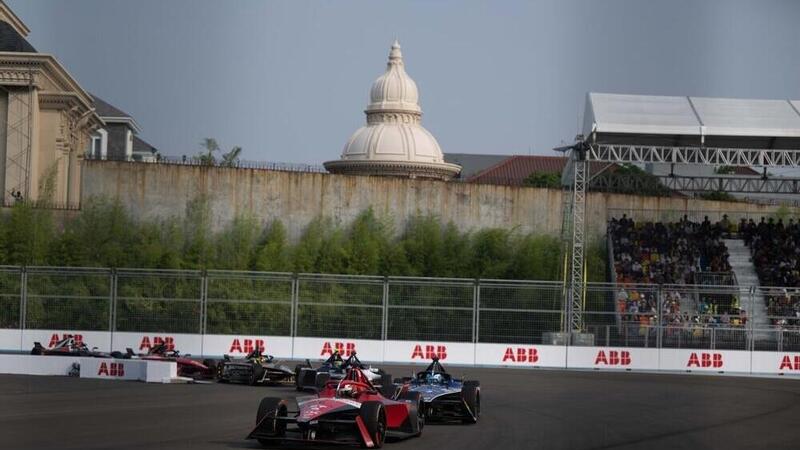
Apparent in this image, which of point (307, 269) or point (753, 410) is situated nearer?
point (753, 410)

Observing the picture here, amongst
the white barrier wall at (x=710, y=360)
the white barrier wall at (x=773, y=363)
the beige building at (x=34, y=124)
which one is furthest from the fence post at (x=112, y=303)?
the white barrier wall at (x=773, y=363)

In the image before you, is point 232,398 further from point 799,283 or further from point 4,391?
point 799,283

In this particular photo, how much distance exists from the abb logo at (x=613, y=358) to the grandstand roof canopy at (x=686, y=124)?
7.14m

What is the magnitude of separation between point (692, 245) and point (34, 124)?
24735 mm

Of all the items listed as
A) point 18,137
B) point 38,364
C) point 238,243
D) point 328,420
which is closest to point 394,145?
point 238,243

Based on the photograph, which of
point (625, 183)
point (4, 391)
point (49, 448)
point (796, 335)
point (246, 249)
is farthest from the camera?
point (625, 183)

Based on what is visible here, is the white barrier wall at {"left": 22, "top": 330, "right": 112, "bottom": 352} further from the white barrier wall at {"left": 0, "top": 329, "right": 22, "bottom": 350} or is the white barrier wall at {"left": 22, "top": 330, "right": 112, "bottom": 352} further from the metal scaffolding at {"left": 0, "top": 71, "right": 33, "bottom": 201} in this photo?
the metal scaffolding at {"left": 0, "top": 71, "right": 33, "bottom": 201}

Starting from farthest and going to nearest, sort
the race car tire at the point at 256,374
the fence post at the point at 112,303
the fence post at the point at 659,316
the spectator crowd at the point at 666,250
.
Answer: the spectator crowd at the point at 666,250
the fence post at the point at 659,316
the fence post at the point at 112,303
the race car tire at the point at 256,374

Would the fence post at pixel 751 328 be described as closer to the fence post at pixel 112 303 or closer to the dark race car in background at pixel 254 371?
the dark race car in background at pixel 254 371

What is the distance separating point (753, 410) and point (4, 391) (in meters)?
13.7

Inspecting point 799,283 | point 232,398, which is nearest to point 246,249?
point 799,283

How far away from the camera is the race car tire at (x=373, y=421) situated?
642 inches

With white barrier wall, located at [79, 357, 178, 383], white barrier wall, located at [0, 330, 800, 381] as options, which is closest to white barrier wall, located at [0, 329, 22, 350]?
white barrier wall, located at [0, 330, 800, 381]

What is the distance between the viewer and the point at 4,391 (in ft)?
77.4
